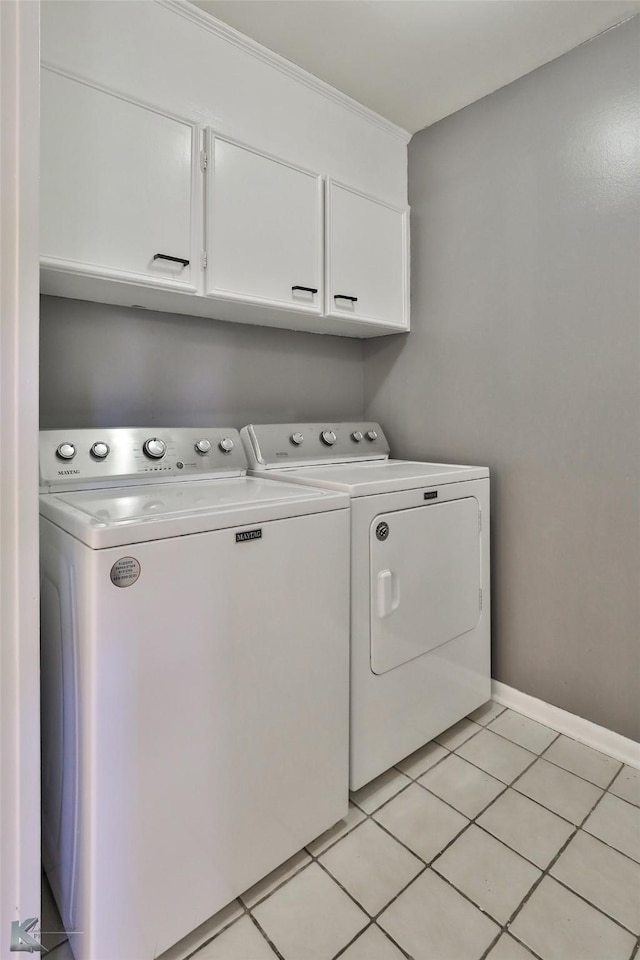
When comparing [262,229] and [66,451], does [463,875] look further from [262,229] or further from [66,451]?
[262,229]

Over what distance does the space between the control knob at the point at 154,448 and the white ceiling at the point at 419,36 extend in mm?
1317

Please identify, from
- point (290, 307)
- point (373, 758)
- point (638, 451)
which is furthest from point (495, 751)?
point (290, 307)

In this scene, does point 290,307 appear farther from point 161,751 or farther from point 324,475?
point 161,751

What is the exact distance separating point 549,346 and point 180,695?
65.5 inches

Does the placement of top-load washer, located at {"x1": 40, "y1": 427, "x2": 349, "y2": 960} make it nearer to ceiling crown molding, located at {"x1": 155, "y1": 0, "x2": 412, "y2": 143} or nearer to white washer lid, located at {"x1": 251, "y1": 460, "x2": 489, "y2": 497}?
white washer lid, located at {"x1": 251, "y1": 460, "x2": 489, "y2": 497}

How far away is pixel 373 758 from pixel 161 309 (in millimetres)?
1632

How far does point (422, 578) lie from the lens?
1630 mm

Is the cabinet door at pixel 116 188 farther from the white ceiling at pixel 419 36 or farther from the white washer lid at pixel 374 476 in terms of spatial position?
the white washer lid at pixel 374 476

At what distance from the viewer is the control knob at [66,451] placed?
4.65 feet

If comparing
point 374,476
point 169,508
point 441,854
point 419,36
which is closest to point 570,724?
point 441,854

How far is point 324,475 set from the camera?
5.49 ft

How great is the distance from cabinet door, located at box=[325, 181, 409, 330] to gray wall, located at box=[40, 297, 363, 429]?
35 cm

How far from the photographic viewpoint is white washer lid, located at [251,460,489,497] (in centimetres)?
146

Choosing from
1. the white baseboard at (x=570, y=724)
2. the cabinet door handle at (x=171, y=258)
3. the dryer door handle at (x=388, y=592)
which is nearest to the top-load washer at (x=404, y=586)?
the dryer door handle at (x=388, y=592)
